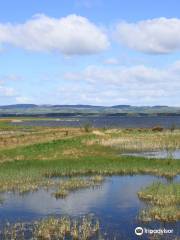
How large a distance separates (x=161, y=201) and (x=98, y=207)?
180 inches

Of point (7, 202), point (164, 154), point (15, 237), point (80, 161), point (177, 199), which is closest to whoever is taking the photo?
point (15, 237)

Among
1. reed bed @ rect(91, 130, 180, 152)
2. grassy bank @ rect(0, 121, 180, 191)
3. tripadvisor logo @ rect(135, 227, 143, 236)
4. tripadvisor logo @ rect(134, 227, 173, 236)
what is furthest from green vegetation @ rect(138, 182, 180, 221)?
reed bed @ rect(91, 130, 180, 152)

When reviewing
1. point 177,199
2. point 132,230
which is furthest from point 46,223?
point 177,199

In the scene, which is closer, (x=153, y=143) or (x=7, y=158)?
(x=7, y=158)

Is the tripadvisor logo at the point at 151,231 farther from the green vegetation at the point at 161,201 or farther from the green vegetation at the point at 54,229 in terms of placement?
the green vegetation at the point at 54,229

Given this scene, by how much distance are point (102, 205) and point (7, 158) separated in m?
24.9

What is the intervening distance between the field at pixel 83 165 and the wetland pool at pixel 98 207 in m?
1.04

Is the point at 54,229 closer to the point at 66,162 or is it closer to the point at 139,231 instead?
the point at 139,231

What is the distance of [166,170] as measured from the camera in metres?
49.0


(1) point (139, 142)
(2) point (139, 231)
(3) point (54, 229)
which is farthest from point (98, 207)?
(1) point (139, 142)

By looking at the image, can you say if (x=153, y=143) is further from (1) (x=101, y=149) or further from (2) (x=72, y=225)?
(2) (x=72, y=225)

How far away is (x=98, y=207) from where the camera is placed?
112ft

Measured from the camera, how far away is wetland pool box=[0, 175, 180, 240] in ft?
93.6

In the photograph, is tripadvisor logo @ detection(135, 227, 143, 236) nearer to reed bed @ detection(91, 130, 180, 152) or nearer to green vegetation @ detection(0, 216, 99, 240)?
green vegetation @ detection(0, 216, 99, 240)
